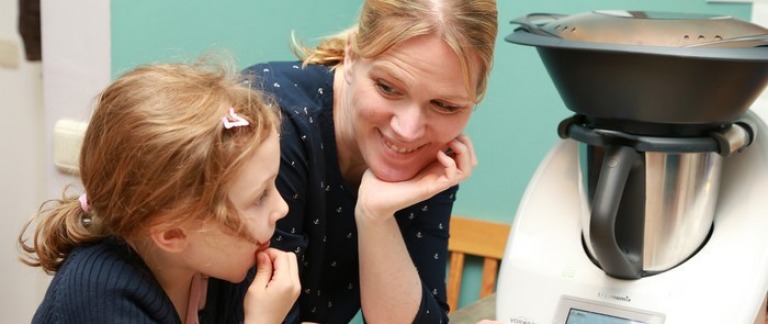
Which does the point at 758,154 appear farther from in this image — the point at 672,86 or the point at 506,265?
the point at 506,265

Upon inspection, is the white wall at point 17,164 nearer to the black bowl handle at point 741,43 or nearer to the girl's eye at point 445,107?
the girl's eye at point 445,107

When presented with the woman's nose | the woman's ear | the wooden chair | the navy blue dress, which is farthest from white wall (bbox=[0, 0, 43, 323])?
the woman's nose

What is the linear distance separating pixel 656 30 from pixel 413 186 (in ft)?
1.07

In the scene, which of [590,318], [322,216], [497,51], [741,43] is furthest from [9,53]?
[741,43]

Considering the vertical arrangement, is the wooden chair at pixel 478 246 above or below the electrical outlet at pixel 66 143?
below

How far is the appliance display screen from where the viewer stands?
3.30 ft

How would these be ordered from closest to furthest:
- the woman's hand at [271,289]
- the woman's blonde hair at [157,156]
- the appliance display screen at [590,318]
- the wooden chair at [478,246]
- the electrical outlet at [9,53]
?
the woman's blonde hair at [157,156] → the woman's hand at [271,289] → the appliance display screen at [590,318] → the wooden chair at [478,246] → the electrical outlet at [9,53]

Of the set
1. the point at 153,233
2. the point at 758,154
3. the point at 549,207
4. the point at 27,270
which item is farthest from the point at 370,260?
the point at 27,270

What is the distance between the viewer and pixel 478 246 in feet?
6.04

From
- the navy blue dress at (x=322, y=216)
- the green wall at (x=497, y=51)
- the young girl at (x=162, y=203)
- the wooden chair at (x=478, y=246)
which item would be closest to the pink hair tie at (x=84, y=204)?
the young girl at (x=162, y=203)

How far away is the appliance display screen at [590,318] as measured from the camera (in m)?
1.01

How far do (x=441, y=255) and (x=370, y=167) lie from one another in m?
0.20

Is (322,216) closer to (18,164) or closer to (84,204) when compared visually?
(84,204)

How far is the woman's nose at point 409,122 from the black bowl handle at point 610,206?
200mm
